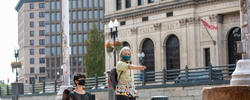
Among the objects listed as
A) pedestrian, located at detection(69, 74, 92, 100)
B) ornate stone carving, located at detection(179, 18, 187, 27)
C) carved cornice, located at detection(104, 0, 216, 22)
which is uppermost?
carved cornice, located at detection(104, 0, 216, 22)

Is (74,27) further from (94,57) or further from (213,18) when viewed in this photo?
(213,18)

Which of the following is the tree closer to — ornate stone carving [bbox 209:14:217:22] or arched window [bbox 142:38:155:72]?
arched window [bbox 142:38:155:72]

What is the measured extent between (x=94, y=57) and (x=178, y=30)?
36551 mm

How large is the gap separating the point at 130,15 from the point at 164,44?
5922mm

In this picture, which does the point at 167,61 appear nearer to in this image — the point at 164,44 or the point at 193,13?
the point at 164,44

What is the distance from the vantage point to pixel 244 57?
13867 millimetres

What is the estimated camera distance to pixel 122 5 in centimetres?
5566

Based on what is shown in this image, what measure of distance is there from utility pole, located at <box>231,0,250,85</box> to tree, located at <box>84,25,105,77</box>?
68735 millimetres

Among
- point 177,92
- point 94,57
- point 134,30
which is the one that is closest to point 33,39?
point 94,57

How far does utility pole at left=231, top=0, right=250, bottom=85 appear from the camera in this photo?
13016 mm

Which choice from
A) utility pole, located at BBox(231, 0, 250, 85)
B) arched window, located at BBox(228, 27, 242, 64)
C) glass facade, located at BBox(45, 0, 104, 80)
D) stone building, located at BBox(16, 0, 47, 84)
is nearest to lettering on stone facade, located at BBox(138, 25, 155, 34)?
arched window, located at BBox(228, 27, 242, 64)

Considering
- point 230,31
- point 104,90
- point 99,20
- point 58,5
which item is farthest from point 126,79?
point 58,5

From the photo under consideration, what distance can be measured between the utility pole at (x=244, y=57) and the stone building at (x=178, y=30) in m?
27.0

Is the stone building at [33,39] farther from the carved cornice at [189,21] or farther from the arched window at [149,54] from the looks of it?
the carved cornice at [189,21]
